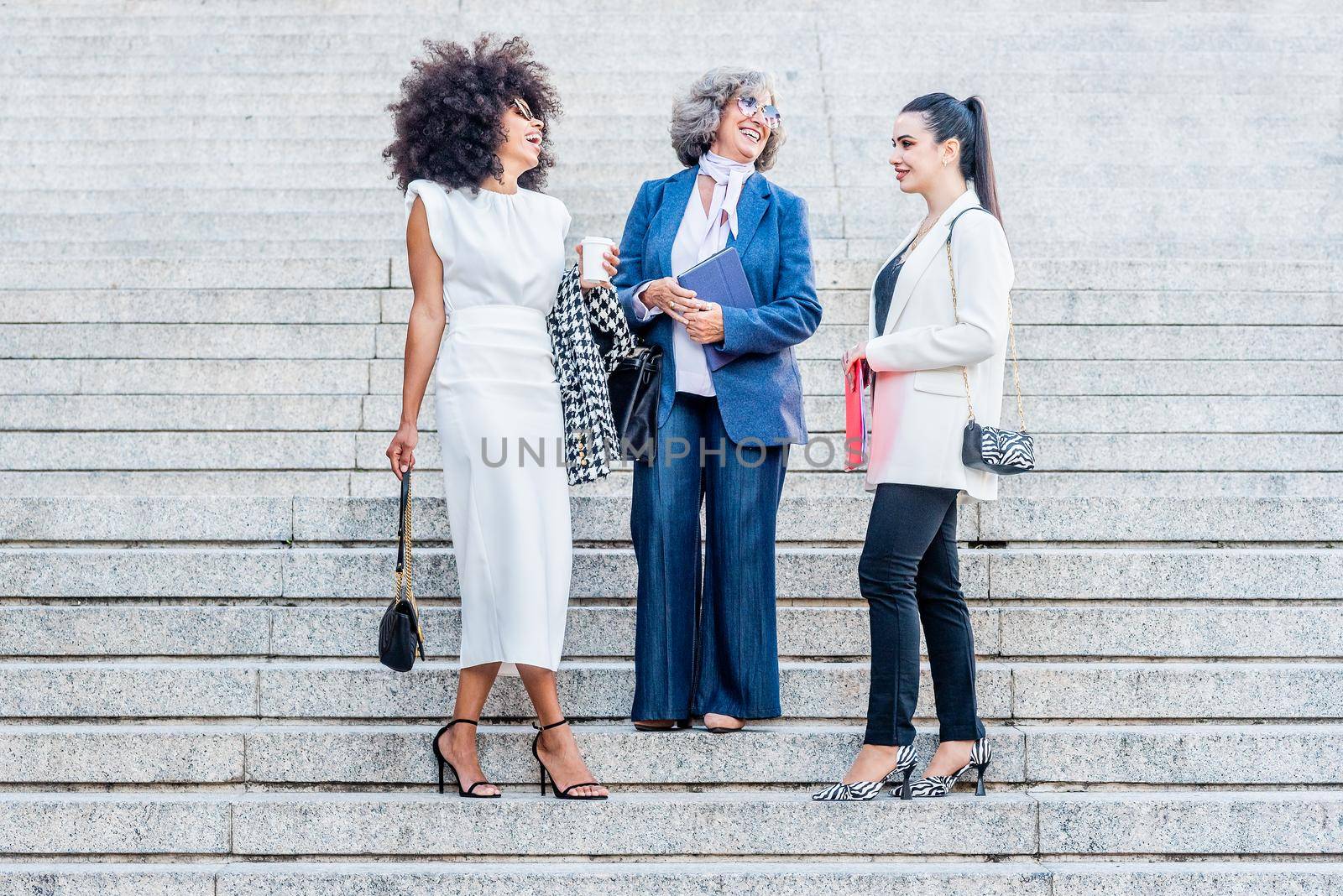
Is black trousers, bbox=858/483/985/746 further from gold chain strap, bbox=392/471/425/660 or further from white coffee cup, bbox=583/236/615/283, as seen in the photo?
gold chain strap, bbox=392/471/425/660

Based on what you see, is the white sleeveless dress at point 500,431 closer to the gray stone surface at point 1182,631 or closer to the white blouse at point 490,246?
the white blouse at point 490,246

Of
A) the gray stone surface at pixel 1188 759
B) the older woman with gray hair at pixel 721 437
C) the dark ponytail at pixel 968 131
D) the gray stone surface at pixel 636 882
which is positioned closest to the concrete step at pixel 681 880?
the gray stone surface at pixel 636 882

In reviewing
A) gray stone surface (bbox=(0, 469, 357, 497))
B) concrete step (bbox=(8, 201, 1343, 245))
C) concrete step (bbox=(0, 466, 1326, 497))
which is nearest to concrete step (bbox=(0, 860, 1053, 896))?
concrete step (bbox=(0, 466, 1326, 497))

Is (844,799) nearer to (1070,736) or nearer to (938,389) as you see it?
(1070,736)

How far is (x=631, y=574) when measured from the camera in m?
4.95

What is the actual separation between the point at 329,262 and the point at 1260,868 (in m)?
4.86

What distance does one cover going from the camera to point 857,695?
4531 mm

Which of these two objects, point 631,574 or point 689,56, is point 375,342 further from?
point 689,56

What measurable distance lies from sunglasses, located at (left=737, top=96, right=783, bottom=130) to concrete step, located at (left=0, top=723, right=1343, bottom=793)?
1.98 metres

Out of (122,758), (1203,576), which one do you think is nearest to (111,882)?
(122,758)

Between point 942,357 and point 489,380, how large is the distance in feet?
4.37

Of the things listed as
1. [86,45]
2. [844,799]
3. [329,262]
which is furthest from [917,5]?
[844,799]

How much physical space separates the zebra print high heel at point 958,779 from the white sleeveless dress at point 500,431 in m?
1.15

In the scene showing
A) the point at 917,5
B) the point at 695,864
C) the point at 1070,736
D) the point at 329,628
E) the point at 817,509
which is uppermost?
the point at 917,5
